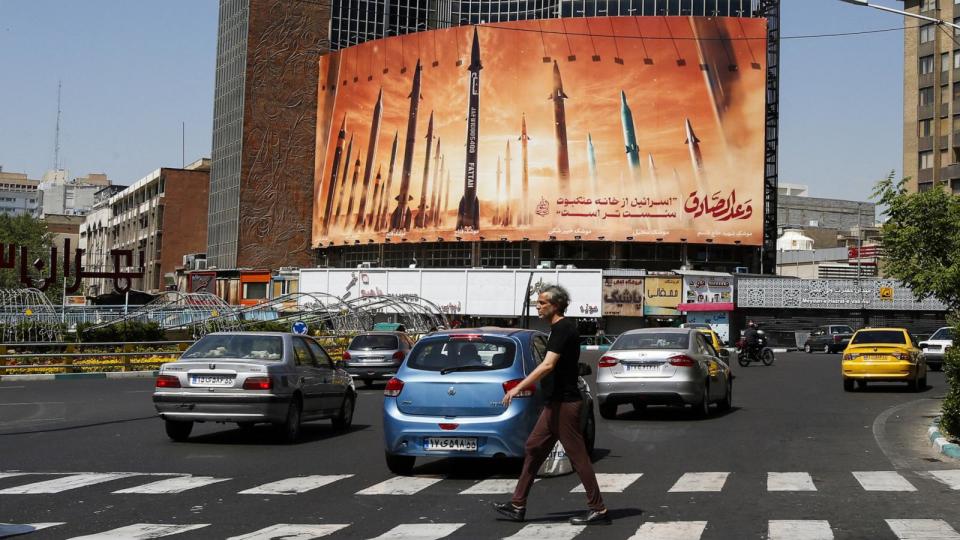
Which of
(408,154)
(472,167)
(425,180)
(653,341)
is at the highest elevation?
(408,154)

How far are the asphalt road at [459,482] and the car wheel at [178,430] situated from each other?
245 millimetres

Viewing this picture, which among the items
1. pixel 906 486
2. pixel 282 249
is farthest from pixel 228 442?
pixel 282 249

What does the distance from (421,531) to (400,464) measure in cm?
349

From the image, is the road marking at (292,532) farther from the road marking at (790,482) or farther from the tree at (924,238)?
the tree at (924,238)

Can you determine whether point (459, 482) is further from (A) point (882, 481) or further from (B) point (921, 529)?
(B) point (921, 529)

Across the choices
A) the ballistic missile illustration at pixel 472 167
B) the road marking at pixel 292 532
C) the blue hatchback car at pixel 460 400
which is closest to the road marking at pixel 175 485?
the blue hatchback car at pixel 460 400

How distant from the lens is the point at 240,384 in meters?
14.4

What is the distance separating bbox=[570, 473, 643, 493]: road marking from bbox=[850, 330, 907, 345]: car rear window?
17.0 m

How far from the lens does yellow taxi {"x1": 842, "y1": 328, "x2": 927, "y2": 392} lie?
2636cm

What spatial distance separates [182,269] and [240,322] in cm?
7137

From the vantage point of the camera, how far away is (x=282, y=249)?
10244 centimetres

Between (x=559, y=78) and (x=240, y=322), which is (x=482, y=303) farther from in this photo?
(x=240, y=322)

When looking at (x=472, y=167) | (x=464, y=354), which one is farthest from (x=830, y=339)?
(x=464, y=354)

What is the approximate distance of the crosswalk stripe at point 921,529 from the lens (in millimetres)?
7922
